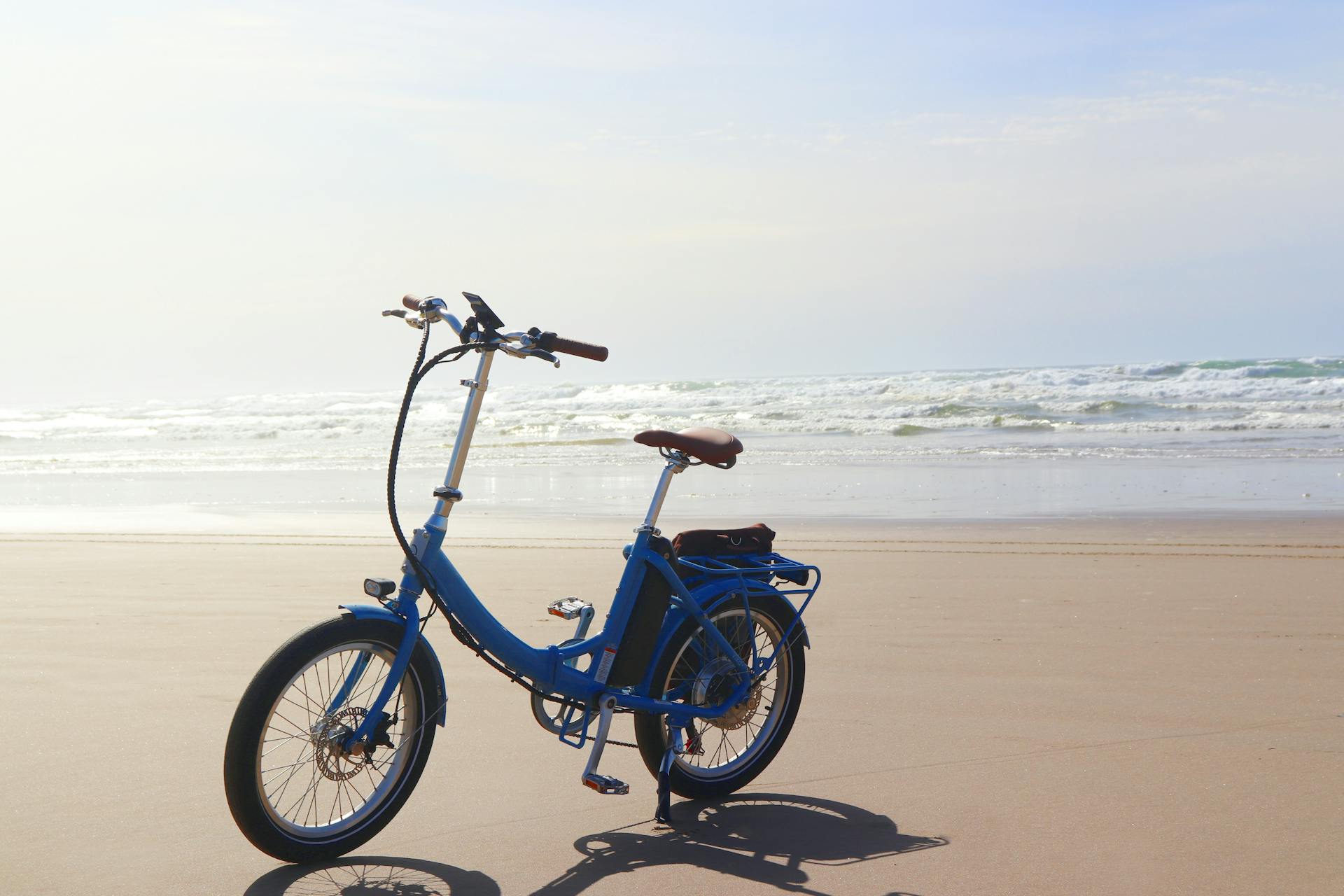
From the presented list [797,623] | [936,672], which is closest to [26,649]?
[797,623]

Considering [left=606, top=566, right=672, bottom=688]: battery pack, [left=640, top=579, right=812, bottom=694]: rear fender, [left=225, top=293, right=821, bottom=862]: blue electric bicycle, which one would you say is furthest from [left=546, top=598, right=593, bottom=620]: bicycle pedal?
[left=640, top=579, right=812, bottom=694]: rear fender

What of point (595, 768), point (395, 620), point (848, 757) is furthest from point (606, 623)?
point (848, 757)

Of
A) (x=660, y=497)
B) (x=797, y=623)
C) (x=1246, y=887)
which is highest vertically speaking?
(x=660, y=497)

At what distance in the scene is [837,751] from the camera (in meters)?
3.93

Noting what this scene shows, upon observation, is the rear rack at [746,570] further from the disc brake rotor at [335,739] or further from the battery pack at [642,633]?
the disc brake rotor at [335,739]

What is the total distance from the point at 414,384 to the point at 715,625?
4.11 feet

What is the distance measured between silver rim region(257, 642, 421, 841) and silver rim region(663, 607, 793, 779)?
80cm

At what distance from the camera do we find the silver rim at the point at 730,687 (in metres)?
3.54

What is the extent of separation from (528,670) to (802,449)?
A: 18.4 m

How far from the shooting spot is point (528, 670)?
3205 millimetres

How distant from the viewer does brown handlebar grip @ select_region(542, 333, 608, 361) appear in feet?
10.1

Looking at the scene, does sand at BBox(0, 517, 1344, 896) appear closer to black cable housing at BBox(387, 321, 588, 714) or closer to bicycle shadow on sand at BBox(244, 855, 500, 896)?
bicycle shadow on sand at BBox(244, 855, 500, 896)

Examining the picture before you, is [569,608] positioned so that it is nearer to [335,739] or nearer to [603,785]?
[603,785]

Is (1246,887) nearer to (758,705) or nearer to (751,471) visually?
(758,705)
